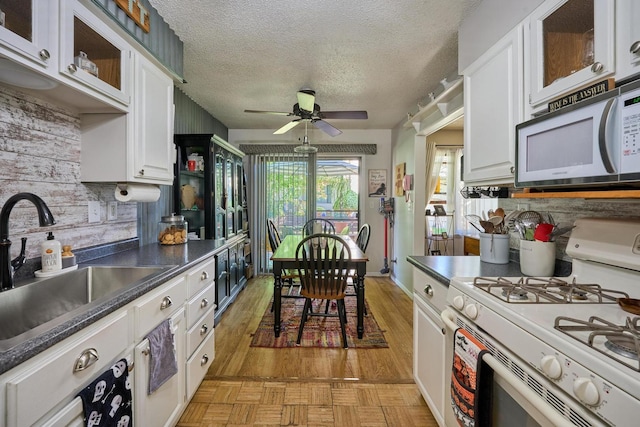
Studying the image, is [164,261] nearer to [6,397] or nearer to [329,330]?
[6,397]

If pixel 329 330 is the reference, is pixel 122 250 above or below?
above

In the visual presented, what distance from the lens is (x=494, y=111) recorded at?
1554 mm

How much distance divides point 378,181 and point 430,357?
358 cm

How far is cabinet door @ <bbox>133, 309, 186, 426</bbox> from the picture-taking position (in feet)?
3.96

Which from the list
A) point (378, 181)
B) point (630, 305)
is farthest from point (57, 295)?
point (378, 181)

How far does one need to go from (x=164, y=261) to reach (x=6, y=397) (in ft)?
3.44

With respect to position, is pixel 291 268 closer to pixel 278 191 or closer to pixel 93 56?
pixel 93 56

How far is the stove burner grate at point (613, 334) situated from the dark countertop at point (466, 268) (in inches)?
23.6

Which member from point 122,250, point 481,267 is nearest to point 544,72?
point 481,267

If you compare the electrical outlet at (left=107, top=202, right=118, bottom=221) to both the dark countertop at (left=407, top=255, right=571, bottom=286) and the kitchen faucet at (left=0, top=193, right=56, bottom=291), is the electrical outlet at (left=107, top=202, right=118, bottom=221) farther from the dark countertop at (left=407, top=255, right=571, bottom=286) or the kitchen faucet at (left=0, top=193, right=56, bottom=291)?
the dark countertop at (left=407, top=255, right=571, bottom=286)

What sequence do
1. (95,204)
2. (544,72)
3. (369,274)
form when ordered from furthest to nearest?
(369,274), (95,204), (544,72)

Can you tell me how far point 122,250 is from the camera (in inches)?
80.0

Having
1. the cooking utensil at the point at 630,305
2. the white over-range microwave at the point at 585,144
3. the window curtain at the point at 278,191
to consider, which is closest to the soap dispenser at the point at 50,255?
the white over-range microwave at the point at 585,144

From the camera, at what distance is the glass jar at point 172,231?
2.36m
